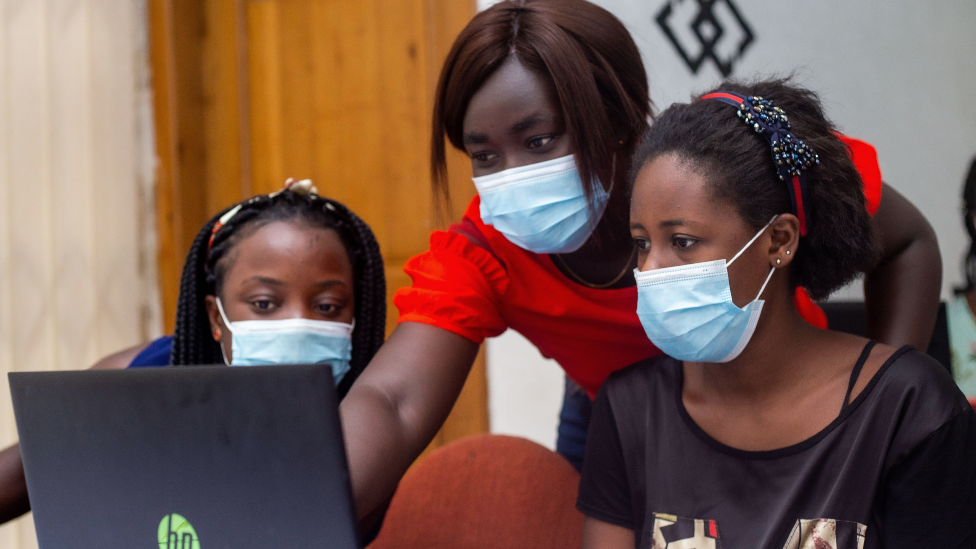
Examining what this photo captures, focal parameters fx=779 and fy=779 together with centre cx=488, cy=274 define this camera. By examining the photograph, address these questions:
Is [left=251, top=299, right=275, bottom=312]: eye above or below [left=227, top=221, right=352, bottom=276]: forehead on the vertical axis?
below

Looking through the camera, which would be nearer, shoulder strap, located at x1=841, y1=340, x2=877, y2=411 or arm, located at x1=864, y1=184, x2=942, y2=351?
shoulder strap, located at x1=841, y1=340, x2=877, y2=411

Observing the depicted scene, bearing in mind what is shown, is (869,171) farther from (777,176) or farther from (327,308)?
(327,308)

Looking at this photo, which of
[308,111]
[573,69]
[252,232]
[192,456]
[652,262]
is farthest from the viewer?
[308,111]

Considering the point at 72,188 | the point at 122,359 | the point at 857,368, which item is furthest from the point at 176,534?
the point at 72,188

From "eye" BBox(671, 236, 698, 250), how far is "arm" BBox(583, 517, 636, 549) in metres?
0.42

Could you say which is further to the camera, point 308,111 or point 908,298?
point 308,111

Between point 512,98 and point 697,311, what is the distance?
0.43 m

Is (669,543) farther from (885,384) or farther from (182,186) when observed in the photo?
(182,186)

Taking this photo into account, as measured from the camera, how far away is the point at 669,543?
1.03m

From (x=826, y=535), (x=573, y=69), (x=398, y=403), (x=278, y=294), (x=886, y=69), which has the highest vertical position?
(x=886, y=69)

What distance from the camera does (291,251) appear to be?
1.35 meters

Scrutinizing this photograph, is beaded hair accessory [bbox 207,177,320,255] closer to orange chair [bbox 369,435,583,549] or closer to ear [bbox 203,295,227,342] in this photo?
ear [bbox 203,295,227,342]

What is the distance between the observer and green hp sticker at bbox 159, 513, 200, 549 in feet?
2.31

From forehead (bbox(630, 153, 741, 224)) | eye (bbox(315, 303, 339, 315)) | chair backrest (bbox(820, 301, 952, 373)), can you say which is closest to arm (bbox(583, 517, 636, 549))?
forehead (bbox(630, 153, 741, 224))
